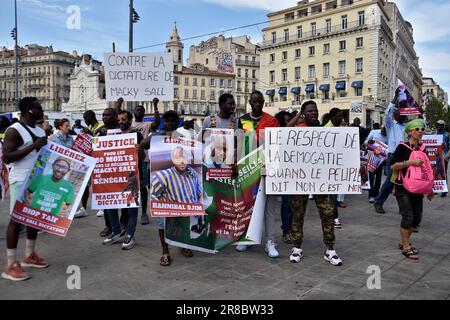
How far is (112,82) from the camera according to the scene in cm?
804

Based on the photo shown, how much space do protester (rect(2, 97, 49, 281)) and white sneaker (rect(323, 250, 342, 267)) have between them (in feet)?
11.3

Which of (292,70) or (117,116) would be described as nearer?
(117,116)

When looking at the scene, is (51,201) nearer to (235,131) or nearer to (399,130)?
(235,131)

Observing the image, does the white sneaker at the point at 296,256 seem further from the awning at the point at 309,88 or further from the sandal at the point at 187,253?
the awning at the point at 309,88

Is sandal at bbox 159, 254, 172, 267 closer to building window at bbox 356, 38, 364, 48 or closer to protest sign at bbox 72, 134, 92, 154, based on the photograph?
protest sign at bbox 72, 134, 92, 154

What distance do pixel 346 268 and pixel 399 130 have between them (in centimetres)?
414

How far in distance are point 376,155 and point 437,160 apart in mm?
1601

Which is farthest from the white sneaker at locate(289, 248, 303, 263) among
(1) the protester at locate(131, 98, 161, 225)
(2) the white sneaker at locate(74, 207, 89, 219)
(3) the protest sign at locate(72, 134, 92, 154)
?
(2) the white sneaker at locate(74, 207, 89, 219)

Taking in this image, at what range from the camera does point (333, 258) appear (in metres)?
4.63

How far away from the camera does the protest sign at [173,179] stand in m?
4.51

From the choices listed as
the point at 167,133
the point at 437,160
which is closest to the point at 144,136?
the point at 167,133

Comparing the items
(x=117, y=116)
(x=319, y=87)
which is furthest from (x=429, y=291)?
(x=319, y=87)

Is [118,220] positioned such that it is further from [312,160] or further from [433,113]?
[433,113]
